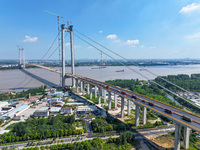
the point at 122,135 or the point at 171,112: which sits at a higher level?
the point at 171,112

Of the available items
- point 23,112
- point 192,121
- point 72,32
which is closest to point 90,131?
point 192,121

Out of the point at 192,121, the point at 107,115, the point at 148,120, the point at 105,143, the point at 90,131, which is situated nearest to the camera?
the point at 192,121

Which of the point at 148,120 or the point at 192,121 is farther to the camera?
the point at 148,120

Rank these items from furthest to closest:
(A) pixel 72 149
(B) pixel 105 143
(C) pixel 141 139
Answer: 1. (C) pixel 141 139
2. (B) pixel 105 143
3. (A) pixel 72 149

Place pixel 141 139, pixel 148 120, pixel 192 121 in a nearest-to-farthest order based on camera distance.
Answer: pixel 192 121
pixel 141 139
pixel 148 120

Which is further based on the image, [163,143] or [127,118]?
[127,118]

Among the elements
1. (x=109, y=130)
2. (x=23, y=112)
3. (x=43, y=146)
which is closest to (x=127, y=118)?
(x=109, y=130)

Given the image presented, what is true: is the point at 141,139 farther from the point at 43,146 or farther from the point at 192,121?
the point at 43,146

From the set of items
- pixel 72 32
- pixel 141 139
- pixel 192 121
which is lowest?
pixel 141 139

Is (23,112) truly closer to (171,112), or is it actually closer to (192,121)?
(171,112)
